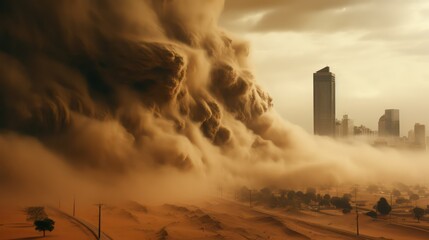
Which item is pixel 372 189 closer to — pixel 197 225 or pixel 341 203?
pixel 341 203

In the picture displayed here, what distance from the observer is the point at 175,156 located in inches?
1614

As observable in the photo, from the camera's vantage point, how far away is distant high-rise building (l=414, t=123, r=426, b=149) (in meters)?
135

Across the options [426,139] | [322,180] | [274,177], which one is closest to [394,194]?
[322,180]

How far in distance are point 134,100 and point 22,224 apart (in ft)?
49.7

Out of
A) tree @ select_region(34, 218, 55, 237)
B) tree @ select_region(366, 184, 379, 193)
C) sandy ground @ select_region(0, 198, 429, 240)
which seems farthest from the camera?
tree @ select_region(366, 184, 379, 193)

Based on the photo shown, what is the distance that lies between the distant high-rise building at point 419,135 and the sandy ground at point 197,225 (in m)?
106

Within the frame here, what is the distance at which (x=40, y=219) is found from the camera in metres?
27.2

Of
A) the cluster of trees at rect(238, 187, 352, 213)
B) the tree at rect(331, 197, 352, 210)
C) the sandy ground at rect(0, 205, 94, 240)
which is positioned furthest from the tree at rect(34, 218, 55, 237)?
the tree at rect(331, 197, 352, 210)

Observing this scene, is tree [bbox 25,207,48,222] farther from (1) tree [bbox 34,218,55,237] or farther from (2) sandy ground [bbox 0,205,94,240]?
(1) tree [bbox 34,218,55,237]

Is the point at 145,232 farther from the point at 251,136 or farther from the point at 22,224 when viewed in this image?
the point at 251,136

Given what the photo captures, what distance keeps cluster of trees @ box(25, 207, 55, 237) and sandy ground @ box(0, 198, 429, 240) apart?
0.43m

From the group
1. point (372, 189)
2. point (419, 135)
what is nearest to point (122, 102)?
point (372, 189)

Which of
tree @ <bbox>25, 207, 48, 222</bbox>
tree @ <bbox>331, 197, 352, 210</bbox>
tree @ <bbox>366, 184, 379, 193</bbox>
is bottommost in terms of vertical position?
tree @ <bbox>366, 184, 379, 193</bbox>

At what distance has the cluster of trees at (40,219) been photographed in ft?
80.9
